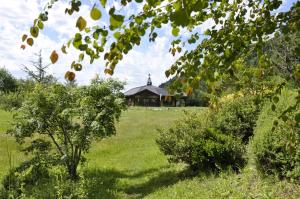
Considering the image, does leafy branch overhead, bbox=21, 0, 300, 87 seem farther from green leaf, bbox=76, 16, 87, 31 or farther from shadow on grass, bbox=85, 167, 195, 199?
shadow on grass, bbox=85, 167, 195, 199

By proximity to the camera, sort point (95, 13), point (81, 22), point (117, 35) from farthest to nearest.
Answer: point (117, 35)
point (81, 22)
point (95, 13)

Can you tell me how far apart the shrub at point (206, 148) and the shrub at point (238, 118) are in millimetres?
1341

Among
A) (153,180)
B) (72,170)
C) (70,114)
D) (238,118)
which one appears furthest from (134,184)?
(238,118)

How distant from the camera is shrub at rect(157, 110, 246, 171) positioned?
11.0 metres

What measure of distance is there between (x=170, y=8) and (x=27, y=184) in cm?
1073

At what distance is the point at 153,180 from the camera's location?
12773 mm

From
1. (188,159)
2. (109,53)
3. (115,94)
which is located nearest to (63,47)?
(109,53)

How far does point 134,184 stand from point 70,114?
295 centimetres

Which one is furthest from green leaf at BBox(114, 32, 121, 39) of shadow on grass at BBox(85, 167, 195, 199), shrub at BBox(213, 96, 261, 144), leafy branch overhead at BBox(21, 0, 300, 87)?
shrub at BBox(213, 96, 261, 144)

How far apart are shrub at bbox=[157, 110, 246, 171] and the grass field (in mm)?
469

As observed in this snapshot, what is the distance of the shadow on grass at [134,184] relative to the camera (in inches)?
455

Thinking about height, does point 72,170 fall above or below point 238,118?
below

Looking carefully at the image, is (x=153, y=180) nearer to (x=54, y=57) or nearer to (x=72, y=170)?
(x=72, y=170)

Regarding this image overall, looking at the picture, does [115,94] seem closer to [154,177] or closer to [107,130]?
[107,130]
